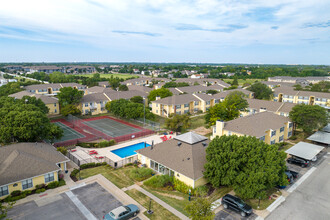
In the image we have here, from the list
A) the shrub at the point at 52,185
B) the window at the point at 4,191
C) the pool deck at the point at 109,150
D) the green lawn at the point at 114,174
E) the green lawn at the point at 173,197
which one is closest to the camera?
the green lawn at the point at 173,197

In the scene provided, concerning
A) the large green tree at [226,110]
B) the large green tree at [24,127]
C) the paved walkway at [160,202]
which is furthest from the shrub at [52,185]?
the large green tree at [226,110]

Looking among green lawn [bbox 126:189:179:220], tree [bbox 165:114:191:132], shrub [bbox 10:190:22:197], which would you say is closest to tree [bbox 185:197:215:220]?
green lawn [bbox 126:189:179:220]

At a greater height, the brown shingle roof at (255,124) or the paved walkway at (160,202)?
the brown shingle roof at (255,124)

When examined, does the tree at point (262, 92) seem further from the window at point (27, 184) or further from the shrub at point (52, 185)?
the window at point (27, 184)

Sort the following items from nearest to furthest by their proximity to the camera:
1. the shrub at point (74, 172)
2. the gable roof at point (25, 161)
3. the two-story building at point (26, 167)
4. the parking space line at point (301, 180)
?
the two-story building at point (26, 167) < the gable roof at point (25, 161) < the parking space line at point (301, 180) < the shrub at point (74, 172)

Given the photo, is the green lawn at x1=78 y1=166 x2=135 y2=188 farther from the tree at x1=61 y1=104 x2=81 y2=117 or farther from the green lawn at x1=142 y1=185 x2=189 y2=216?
the tree at x1=61 y1=104 x2=81 y2=117

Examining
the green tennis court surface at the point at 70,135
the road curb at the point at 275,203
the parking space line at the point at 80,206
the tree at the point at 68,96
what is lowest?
the road curb at the point at 275,203
